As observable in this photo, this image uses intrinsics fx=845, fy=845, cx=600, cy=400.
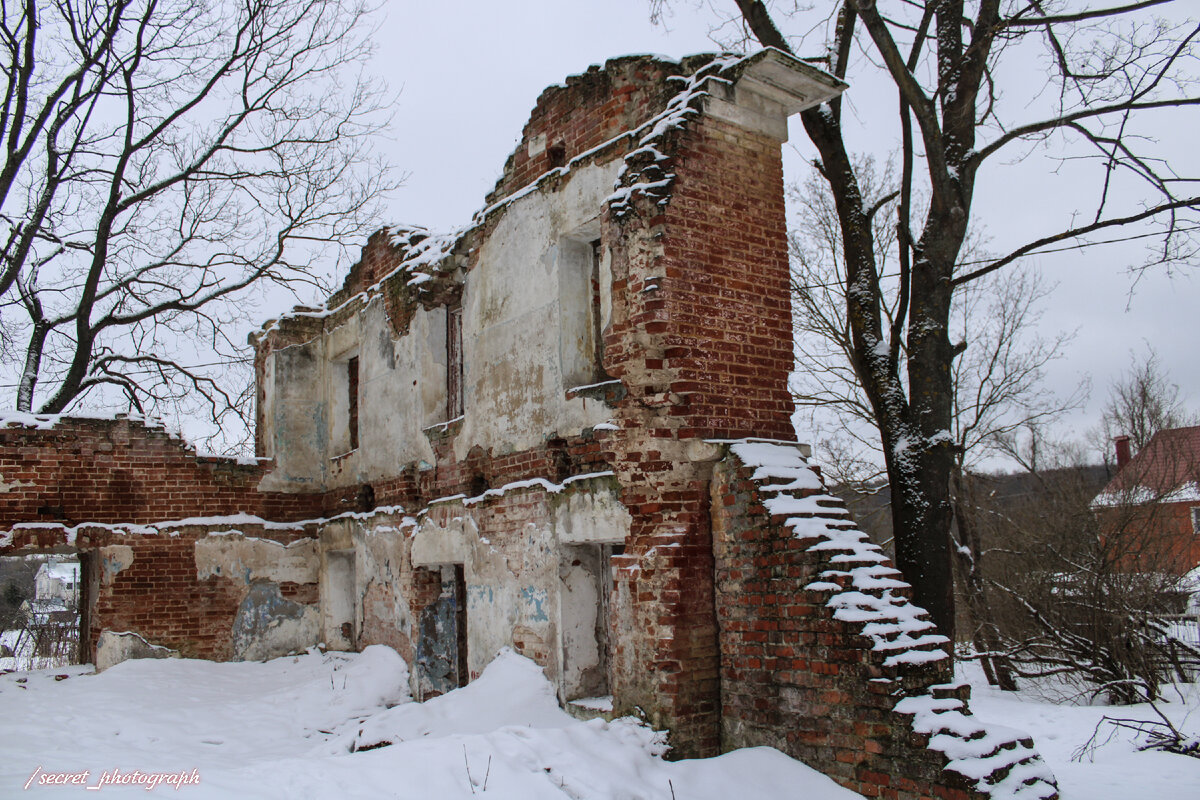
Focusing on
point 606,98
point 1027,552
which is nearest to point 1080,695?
point 1027,552

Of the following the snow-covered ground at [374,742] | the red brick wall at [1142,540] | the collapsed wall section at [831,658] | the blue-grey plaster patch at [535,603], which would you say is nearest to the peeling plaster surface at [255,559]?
the snow-covered ground at [374,742]

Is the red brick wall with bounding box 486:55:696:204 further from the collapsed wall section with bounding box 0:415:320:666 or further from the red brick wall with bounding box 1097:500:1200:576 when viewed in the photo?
the red brick wall with bounding box 1097:500:1200:576

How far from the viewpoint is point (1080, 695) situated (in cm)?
999

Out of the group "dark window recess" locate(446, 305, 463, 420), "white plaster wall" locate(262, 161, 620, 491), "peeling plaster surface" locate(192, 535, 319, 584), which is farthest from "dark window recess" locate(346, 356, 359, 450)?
"dark window recess" locate(446, 305, 463, 420)

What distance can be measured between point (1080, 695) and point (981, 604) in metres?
2.25

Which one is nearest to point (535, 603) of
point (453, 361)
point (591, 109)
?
point (453, 361)

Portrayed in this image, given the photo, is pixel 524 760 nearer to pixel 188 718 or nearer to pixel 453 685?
Answer: pixel 453 685

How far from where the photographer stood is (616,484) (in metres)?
6.00

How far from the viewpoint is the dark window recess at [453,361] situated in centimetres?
920

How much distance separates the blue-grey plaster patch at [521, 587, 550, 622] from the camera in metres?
6.69

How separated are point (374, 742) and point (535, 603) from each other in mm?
1691

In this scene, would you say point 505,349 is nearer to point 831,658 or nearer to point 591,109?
point 591,109

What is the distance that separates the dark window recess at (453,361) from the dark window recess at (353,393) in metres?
2.93

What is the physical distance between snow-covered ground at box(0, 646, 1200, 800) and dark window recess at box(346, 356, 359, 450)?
9.87 feet
